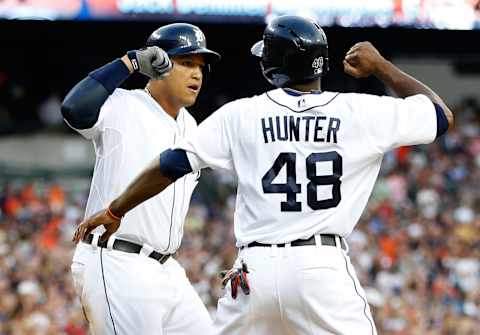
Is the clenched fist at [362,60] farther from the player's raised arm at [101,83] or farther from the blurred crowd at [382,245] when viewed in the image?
the blurred crowd at [382,245]

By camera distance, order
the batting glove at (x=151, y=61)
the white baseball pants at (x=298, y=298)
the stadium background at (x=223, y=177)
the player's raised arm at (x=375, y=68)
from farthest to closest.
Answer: the stadium background at (x=223, y=177), the batting glove at (x=151, y=61), the player's raised arm at (x=375, y=68), the white baseball pants at (x=298, y=298)

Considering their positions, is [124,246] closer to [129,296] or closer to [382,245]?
[129,296]

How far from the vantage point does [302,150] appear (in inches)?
135

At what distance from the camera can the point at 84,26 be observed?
1299 cm

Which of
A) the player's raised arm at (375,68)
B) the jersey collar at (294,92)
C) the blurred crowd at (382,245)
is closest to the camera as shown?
the jersey collar at (294,92)

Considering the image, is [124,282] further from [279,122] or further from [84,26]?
[84,26]

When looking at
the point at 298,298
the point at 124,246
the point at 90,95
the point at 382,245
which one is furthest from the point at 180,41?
the point at 382,245

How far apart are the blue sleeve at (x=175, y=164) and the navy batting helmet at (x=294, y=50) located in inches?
18.9

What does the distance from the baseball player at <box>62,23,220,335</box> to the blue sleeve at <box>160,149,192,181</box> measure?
81 centimetres

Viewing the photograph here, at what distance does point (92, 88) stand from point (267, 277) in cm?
130

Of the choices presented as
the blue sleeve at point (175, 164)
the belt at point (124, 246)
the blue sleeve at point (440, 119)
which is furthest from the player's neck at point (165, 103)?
the blue sleeve at point (440, 119)

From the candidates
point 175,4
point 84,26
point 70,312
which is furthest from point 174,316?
point 84,26

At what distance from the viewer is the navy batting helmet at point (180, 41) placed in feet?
15.1

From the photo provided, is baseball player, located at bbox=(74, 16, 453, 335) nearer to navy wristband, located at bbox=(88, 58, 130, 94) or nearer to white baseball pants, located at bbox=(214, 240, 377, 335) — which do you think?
white baseball pants, located at bbox=(214, 240, 377, 335)
